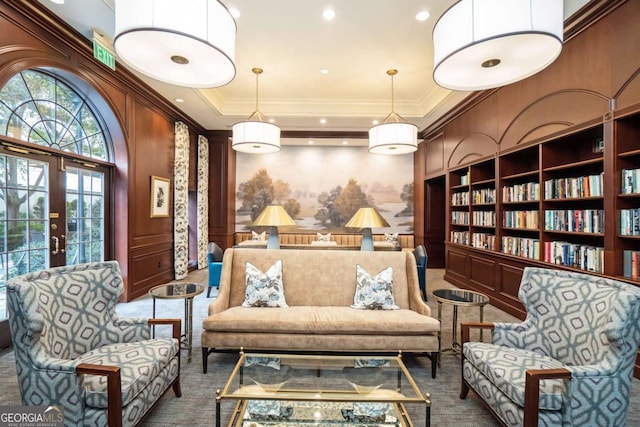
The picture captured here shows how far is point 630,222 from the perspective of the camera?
102 inches

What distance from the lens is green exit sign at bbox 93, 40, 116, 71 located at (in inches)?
134

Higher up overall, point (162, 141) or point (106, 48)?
point (106, 48)

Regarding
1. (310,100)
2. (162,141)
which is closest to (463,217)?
(310,100)

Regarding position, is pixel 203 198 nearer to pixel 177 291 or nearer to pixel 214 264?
pixel 214 264


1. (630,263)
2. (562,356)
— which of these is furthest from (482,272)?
(562,356)

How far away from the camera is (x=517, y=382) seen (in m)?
1.68

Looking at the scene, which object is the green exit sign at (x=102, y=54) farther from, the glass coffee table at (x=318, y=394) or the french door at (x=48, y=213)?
the glass coffee table at (x=318, y=394)

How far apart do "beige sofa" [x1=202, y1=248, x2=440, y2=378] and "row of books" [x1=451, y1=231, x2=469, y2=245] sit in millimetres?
2964

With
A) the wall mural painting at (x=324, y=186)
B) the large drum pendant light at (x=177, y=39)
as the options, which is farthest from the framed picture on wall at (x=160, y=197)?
the large drum pendant light at (x=177, y=39)

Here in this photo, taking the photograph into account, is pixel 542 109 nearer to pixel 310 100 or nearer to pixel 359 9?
pixel 359 9

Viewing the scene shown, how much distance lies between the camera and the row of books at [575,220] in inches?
116

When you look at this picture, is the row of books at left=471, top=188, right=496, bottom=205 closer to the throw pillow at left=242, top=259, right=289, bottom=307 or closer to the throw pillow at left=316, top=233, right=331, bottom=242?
the throw pillow at left=316, top=233, right=331, bottom=242

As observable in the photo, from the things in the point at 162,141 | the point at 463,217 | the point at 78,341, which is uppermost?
the point at 162,141

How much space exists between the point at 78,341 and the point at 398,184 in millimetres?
7189
